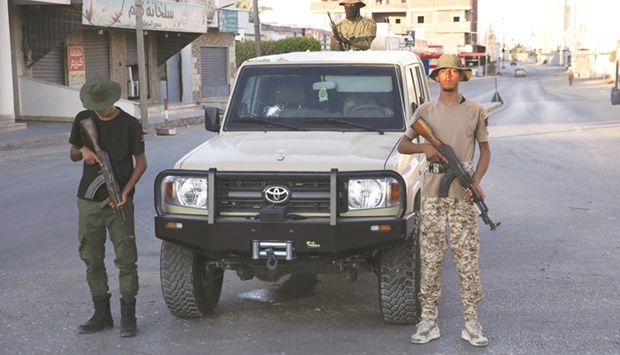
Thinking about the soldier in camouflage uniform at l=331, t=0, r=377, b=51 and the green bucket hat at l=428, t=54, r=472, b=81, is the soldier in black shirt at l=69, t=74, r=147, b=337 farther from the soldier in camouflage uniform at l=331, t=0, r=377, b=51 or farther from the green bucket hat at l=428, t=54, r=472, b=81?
the soldier in camouflage uniform at l=331, t=0, r=377, b=51

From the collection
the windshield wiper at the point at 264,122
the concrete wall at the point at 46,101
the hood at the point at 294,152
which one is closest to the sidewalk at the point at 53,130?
the concrete wall at the point at 46,101

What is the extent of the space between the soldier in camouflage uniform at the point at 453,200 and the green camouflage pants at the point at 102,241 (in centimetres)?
197

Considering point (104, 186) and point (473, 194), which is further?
point (104, 186)

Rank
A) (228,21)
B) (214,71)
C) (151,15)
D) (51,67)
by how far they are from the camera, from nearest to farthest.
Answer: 1. (51,67)
2. (151,15)
3. (228,21)
4. (214,71)

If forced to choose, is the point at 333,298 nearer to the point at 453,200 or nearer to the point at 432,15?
the point at 453,200

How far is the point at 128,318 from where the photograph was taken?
20.3 ft

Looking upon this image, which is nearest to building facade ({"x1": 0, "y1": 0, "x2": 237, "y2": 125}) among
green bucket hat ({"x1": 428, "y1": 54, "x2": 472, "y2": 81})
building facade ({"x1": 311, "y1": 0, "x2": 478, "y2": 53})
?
green bucket hat ({"x1": 428, "y1": 54, "x2": 472, "y2": 81})

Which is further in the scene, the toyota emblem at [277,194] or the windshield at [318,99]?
the windshield at [318,99]

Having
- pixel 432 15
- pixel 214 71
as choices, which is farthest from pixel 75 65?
pixel 432 15

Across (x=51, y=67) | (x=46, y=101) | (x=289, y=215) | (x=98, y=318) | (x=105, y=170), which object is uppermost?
→ (x=51, y=67)

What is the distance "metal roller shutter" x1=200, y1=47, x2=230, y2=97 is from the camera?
146ft

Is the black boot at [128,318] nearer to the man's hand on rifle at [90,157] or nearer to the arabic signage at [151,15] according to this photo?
the man's hand on rifle at [90,157]

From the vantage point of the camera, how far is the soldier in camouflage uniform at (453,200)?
5.76 meters

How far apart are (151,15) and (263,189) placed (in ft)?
94.6
